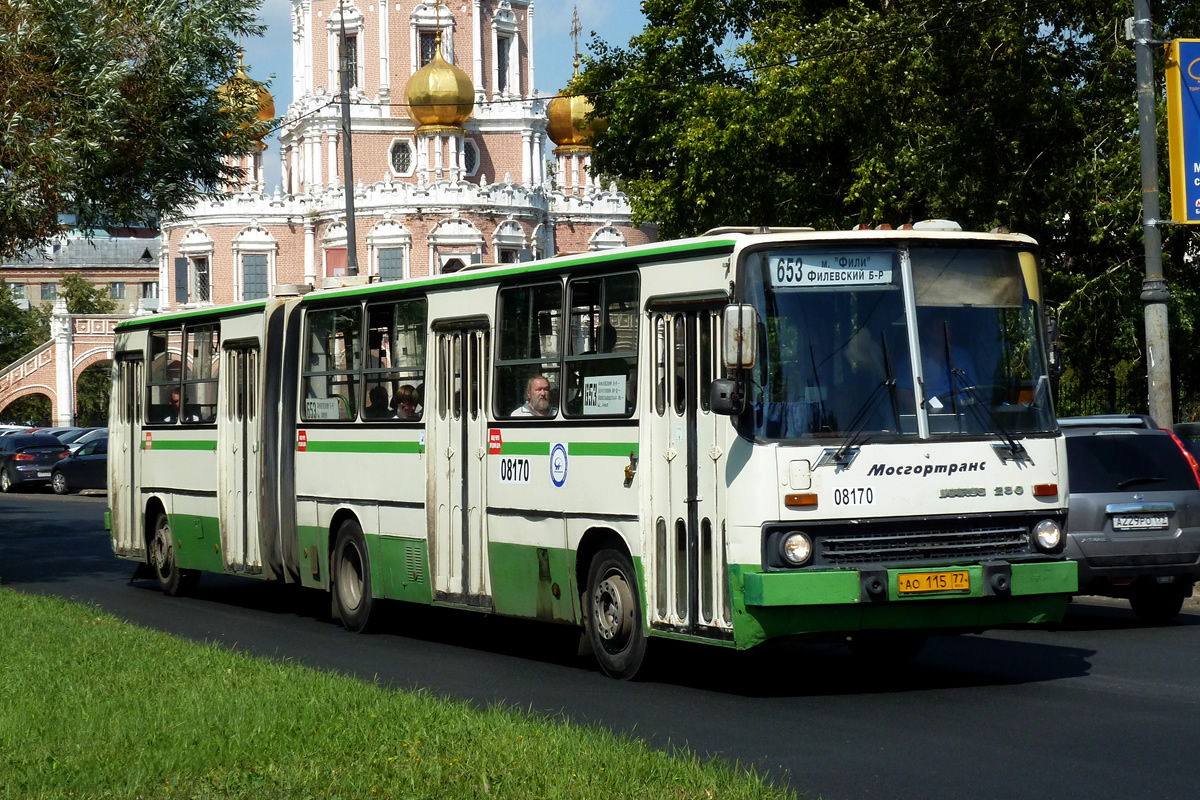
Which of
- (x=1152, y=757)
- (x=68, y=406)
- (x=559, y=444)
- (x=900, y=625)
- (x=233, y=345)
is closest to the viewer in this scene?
(x=1152, y=757)

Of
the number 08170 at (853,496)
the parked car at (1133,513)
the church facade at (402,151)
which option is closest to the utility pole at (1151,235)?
the parked car at (1133,513)

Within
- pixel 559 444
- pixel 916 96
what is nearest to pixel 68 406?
pixel 916 96

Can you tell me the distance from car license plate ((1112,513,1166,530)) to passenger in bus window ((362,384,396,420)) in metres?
6.04

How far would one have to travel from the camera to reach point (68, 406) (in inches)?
3693

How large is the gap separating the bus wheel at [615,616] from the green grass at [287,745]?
180 centimetres

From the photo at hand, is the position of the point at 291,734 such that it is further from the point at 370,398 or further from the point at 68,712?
the point at 370,398

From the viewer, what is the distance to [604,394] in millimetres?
12383

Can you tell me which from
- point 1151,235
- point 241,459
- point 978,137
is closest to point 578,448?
point 241,459

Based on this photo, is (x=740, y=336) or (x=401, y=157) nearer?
(x=740, y=336)

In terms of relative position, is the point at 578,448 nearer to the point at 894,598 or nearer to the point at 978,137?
the point at 894,598

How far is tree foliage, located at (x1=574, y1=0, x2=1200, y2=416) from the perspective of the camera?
1083 inches

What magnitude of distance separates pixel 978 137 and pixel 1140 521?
1396 cm

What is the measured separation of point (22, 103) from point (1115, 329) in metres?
16.4

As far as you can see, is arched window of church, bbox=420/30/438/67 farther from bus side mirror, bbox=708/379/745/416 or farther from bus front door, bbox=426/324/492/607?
bus side mirror, bbox=708/379/745/416
